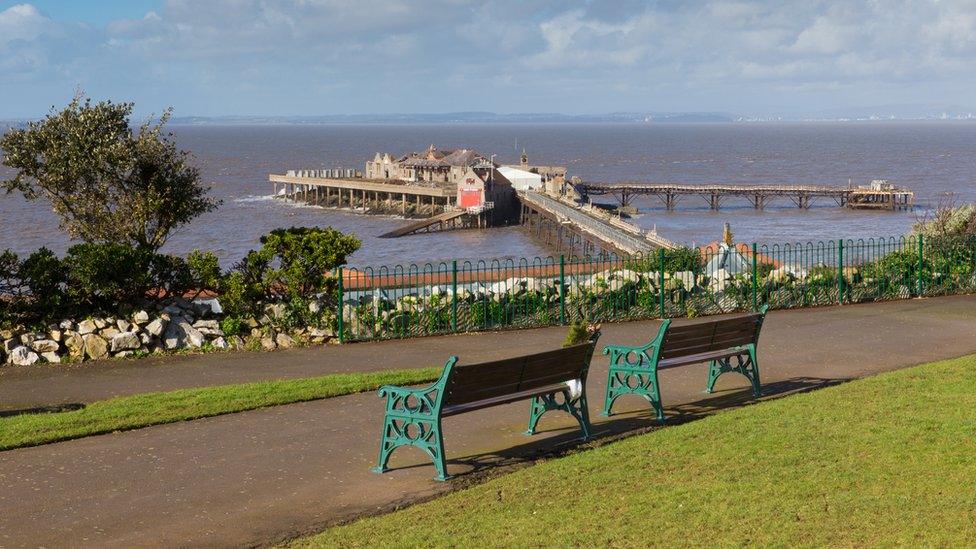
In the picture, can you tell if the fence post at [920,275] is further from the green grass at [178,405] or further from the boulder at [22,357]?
the boulder at [22,357]

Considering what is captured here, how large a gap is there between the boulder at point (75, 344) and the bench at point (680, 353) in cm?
684

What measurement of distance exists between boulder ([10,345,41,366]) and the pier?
3088 cm

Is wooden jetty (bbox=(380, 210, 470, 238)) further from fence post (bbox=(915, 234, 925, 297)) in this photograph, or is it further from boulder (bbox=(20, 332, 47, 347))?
boulder (bbox=(20, 332, 47, 347))

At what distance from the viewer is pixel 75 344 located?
46.9 ft

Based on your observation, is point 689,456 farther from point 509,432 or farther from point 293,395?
point 293,395

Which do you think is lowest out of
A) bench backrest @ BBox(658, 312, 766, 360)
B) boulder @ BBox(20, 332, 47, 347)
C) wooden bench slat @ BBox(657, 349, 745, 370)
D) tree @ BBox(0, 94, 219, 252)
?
boulder @ BBox(20, 332, 47, 347)

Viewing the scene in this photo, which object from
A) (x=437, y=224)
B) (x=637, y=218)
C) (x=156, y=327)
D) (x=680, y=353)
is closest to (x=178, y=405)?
(x=156, y=327)

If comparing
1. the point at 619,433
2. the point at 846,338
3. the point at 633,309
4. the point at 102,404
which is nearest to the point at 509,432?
the point at 619,433

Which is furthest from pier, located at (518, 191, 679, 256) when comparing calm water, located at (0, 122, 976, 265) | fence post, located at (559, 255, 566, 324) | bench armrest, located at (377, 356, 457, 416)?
bench armrest, located at (377, 356, 457, 416)

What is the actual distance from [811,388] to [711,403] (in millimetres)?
1333

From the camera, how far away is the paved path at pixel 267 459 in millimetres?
7391

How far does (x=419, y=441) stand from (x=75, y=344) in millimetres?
7416

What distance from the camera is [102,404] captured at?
11203mm

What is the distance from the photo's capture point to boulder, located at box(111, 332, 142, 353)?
564 inches
